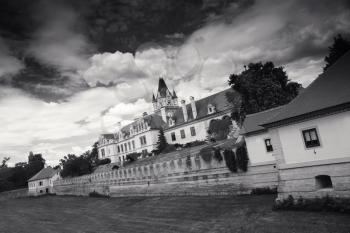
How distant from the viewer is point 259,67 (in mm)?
32875

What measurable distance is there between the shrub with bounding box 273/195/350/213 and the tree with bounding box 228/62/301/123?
51.6 ft

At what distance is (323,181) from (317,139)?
8.27 feet

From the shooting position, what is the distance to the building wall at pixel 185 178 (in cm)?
2312

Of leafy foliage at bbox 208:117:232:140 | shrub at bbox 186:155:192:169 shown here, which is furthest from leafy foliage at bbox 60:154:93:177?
shrub at bbox 186:155:192:169

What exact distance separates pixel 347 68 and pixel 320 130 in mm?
3934

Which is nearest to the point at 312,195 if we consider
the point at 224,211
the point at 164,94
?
the point at 224,211

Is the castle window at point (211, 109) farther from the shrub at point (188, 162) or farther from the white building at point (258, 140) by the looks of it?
the white building at point (258, 140)

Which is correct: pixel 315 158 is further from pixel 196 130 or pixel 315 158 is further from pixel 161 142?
pixel 161 142

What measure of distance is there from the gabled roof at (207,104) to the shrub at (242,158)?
23.8 metres

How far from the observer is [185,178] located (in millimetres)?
29859

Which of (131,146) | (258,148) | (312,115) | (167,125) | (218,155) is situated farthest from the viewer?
(131,146)

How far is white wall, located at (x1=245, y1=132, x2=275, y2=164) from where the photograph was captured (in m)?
22.2

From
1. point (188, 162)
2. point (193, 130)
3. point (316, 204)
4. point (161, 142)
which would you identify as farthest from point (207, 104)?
point (316, 204)

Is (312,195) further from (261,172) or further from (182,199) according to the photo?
(182,199)
